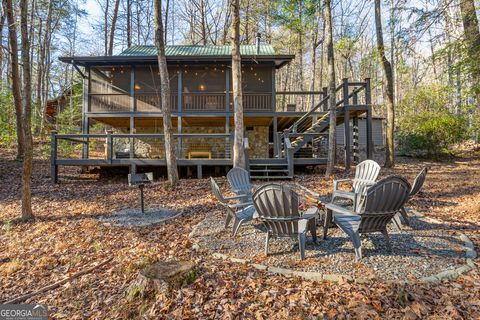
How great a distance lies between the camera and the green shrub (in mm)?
13047

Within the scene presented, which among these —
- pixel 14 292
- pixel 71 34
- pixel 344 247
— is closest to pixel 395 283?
pixel 344 247

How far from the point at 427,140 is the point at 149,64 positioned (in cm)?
1424

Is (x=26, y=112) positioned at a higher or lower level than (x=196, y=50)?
lower

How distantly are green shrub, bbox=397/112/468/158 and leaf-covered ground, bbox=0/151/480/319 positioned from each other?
7.20 meters

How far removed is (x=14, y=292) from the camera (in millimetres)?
3326

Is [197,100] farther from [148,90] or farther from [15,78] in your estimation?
[15,78]

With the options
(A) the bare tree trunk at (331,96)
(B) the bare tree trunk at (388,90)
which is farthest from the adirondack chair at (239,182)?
(B) the bare tree trunk at (388,90)

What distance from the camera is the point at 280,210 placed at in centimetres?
332

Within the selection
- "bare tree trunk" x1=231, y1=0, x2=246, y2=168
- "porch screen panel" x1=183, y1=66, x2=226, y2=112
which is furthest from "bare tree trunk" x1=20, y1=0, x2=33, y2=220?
"porch screen panel" x1=183, y1=66, x2=226, y2=112

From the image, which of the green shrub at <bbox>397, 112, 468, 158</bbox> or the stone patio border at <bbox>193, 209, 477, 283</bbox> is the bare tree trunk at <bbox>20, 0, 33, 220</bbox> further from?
the green shrub at <bbox>397, 112, 468, 158</bbox>

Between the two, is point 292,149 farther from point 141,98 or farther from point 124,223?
point 141,98

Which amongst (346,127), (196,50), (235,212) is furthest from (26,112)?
(196,50)

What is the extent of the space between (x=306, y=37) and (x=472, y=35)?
14888 millimetres

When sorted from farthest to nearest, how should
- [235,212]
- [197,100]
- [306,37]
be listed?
1. [306,37]
2. [197,100]
3. [235,212]
